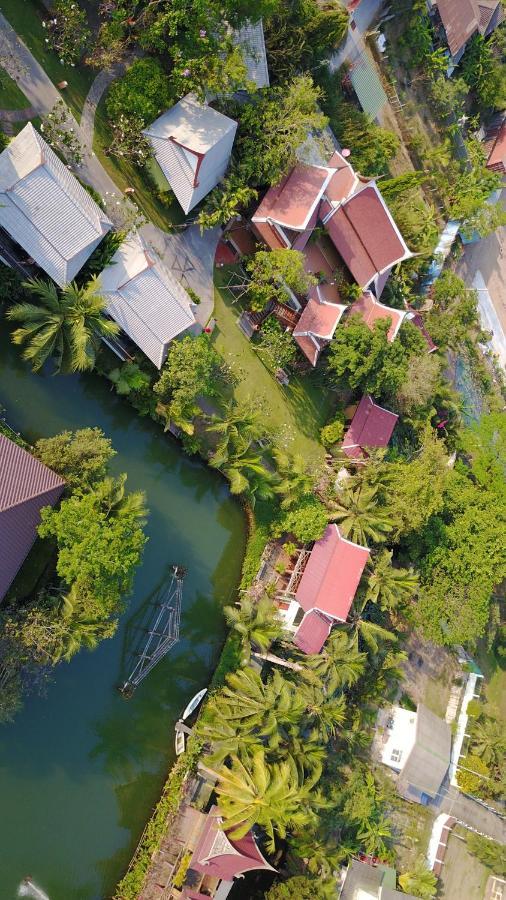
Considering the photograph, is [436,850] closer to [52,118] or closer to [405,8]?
[52,118]

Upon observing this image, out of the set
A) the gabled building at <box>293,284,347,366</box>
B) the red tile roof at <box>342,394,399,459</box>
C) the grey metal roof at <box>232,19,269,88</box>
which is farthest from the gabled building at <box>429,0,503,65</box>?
the red tile roof at <box>342,394,399,459</box>

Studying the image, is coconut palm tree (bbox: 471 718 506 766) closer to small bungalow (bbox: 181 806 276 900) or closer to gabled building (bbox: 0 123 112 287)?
small bungalow (bbox: 181 806 276 900)

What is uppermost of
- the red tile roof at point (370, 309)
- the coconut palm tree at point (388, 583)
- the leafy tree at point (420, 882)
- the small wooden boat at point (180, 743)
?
the red tile roof at point (370, 309)

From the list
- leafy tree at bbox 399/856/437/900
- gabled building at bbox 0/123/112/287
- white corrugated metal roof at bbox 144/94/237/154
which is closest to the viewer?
gabled building at bbox 0/123/112/287

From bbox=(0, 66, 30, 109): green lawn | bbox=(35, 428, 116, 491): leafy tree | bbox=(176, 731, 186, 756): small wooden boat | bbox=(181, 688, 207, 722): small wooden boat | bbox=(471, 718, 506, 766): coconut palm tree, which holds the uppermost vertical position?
bbox=(0, 66, 30, 109): green lawn

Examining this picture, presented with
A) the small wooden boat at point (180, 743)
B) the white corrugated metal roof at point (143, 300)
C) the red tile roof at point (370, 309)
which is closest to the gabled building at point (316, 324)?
the red tile roof at point (370, 309)

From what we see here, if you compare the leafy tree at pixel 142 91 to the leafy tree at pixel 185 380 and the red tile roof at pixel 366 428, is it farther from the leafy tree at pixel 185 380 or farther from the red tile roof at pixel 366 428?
the red tile roof at pixel 366 428

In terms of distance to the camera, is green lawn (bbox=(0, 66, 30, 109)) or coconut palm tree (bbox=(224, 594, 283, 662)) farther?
coconut palm tree (bbox=(224, 594, 283, 662))

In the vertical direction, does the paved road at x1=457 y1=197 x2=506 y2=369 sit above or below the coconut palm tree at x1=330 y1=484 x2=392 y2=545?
below

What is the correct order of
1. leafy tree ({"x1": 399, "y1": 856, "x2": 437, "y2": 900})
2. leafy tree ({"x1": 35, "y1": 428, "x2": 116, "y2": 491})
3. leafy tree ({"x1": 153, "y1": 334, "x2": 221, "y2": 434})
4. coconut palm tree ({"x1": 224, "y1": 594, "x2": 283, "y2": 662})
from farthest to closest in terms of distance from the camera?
leafy tree ({"x1": 399, "y1": 856, "x2": 437, "y2": 900})
coconut palm tree ({"x1": 224, "y1": 594, "x2": 283, "y2": 662})
leafy tree ({"x1": 153, "y1": 334, "x2": 221, "y2": 434})
leafy tree ({"x1": 35, "y1": 428, "x2": 116, "y2": 491})
